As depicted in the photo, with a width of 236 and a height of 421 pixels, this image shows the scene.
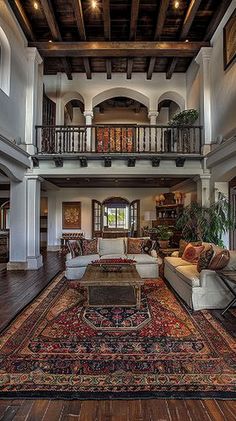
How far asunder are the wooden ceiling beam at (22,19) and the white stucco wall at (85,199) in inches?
218

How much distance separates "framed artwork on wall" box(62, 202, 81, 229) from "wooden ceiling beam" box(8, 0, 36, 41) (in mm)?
5926

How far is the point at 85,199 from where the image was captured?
10719mm

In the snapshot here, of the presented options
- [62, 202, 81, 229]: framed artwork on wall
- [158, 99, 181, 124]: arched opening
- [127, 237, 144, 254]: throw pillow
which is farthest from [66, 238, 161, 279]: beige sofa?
[158, 99, 181, 124]: arched opening

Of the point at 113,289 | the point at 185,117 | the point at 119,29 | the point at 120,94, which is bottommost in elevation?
the point at 113,289

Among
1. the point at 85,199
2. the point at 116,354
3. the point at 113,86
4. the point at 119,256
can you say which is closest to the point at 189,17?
the point at 113,86

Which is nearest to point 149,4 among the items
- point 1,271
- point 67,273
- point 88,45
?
point 88,45

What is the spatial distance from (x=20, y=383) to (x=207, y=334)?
200 cm

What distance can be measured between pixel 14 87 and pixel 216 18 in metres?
4.95

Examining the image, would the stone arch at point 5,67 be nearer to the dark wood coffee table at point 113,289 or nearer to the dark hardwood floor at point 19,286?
the dark hardwood floor at point 19,286

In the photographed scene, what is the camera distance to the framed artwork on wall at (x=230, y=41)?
5.13 metres

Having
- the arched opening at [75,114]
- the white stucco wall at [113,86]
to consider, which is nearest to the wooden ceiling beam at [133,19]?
the white stucco wall at [113,86]

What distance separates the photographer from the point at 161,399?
73.7 inches

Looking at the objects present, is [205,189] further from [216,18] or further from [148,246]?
[216,18]

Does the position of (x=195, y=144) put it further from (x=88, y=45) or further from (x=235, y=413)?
(x=235, y=413)
